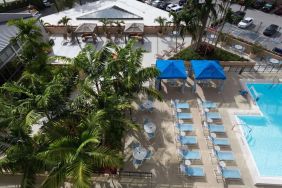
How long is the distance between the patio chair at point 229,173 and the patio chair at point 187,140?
2.46m

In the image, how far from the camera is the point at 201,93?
66.1ft

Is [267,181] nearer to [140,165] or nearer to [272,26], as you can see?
[140,165]

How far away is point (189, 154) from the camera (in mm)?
15156

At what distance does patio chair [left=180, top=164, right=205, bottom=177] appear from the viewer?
14.1m

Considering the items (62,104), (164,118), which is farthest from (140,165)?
(62,104)

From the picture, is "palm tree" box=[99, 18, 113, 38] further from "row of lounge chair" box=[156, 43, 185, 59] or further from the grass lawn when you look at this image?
the grass lawn

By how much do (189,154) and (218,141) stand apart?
265cm

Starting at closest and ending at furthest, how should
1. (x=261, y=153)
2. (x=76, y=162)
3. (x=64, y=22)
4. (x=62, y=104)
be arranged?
(x=76, y=162) → (x=62, y=104) → (x=261, y=153) → (x=64, y=22)

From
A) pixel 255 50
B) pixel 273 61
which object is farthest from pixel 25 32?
pixel 273 61

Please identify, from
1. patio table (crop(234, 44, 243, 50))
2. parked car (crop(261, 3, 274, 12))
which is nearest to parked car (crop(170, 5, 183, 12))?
patio table (crop(234, 44, 243, 50))

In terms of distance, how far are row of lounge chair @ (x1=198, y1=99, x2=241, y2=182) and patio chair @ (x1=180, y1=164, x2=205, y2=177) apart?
113 centimetres

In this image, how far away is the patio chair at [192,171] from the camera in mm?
14133

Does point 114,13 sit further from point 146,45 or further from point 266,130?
point 266,130

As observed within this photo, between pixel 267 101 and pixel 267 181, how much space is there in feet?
28.0
